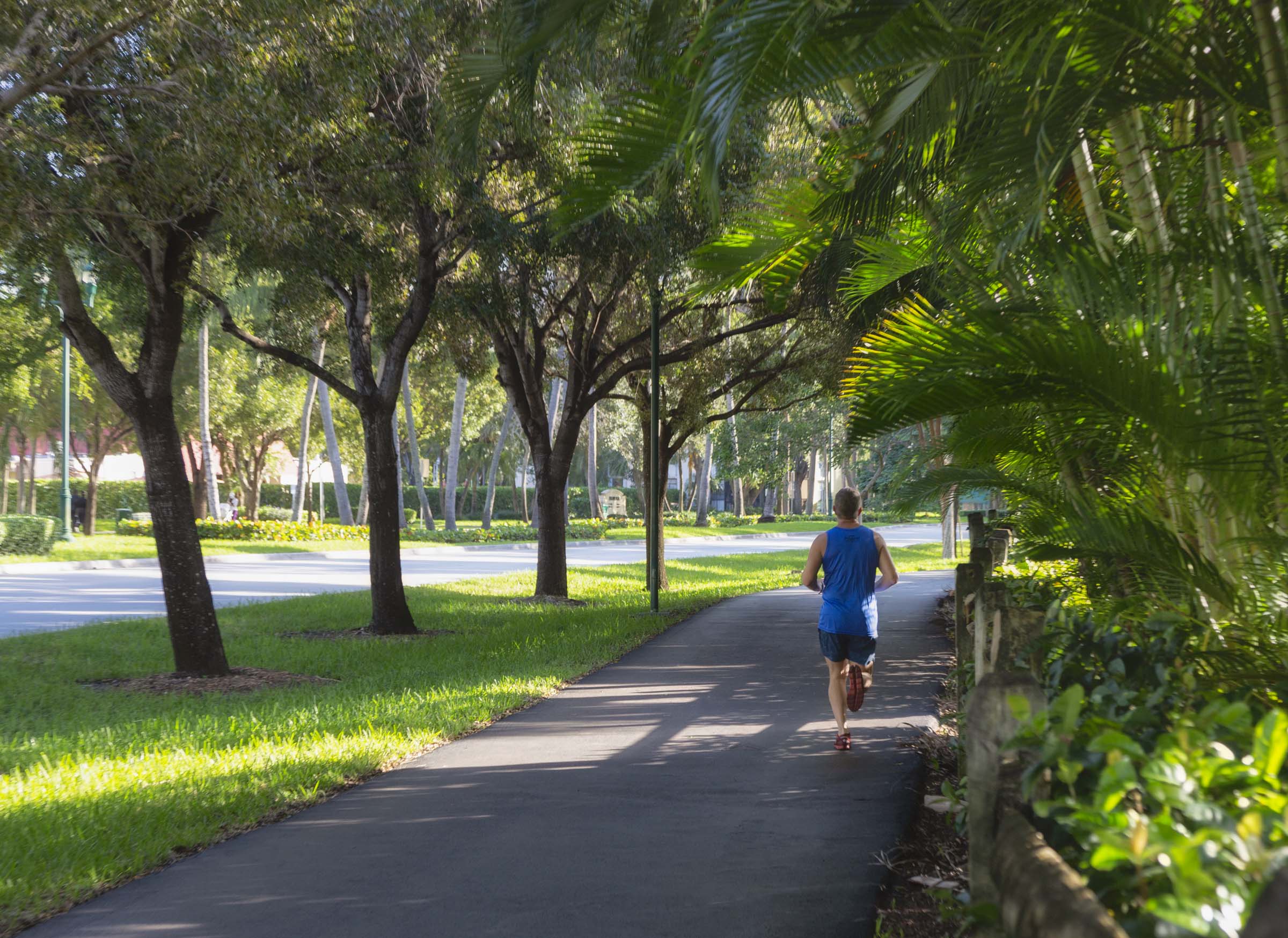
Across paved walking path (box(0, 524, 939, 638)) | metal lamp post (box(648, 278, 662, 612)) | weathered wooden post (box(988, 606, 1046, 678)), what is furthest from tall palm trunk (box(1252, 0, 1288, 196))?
paved walking path (box(0, 524, 939, 638))

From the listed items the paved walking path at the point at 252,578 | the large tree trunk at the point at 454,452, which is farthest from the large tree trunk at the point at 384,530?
the large tree trunk at the point at 454,452

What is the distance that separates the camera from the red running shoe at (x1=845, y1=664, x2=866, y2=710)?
7.68m

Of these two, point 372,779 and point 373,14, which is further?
point 373,14

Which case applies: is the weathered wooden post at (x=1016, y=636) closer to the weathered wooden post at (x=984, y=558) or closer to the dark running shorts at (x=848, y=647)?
the weathered wooden post at (x=984, y=558)

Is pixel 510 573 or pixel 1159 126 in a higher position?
pixel 1159 126

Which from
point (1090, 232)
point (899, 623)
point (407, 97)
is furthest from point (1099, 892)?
point (899, 623)

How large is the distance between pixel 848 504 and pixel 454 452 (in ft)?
108

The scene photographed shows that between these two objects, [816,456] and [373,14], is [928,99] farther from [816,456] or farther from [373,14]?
[816,456]

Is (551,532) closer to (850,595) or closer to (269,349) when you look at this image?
(269,349)

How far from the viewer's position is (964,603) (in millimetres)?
7051

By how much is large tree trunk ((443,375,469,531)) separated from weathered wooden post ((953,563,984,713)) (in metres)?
28.9

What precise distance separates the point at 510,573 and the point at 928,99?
19.7 m

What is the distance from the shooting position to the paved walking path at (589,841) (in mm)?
4438

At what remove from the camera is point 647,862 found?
200 inches
